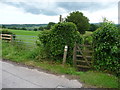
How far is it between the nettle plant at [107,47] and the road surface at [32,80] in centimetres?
151

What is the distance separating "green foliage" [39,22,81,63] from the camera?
15.3ft

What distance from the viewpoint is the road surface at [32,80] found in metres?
2.93

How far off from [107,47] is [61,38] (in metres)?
2.04

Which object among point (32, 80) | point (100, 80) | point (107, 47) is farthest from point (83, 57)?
point (32, 80)

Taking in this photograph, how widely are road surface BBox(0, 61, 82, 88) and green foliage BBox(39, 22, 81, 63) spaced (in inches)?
55.4

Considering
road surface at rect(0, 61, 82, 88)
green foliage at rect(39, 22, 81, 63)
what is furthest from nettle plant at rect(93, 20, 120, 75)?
road surface at rect(0, 61, 82, 88)

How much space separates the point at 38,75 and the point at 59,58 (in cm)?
168

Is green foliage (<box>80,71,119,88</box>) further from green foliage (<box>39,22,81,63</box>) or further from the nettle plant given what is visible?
green foliage (<box>39,22,81,63</box>)

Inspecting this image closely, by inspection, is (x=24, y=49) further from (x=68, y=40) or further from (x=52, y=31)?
(x=68, y=40)

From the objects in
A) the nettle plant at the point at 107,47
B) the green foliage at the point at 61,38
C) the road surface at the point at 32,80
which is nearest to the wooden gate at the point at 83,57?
the nettle plant at the point at 107,47

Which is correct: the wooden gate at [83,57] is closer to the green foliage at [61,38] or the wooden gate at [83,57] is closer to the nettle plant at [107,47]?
the nettle plant at [107,47]

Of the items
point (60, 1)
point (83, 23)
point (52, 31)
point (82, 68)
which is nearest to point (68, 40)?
point (52, 31)

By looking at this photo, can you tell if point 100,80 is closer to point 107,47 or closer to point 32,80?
point 107,47

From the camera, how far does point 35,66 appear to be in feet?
14.3
